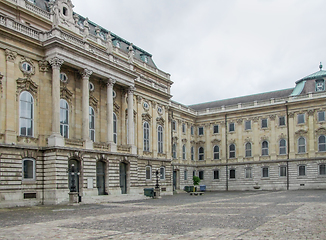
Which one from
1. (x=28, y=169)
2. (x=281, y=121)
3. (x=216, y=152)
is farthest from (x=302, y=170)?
(x=28, y=169)

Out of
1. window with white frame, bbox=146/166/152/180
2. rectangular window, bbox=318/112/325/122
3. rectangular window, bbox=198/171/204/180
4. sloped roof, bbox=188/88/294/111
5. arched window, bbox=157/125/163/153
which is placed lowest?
rectangular window, bbox=198/171/204/180

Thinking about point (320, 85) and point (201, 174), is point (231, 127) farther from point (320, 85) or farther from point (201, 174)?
point (320, 85)

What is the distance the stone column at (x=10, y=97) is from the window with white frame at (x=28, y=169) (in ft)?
6.95

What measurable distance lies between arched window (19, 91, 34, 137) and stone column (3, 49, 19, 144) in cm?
89

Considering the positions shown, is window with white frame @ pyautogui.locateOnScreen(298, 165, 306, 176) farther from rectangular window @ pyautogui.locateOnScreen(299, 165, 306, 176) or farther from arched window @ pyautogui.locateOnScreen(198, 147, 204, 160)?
arched window @ pyautogui.locateOnScreen(198, 147, 204, 160)

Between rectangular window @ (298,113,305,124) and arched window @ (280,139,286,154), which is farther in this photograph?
arched window @ (280,139,286,154)

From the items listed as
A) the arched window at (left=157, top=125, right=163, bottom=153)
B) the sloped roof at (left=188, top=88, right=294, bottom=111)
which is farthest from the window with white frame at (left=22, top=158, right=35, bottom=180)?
the sloped roof at (left=188, top=88, right=294, bottom=111)

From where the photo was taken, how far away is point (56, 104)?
105 feet

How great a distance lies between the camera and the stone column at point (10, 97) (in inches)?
1150

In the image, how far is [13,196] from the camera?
94.0 feet

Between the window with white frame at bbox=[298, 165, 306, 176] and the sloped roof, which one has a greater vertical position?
the sloped roof

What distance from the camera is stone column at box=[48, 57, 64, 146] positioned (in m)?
31.3

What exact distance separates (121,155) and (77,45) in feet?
39.4

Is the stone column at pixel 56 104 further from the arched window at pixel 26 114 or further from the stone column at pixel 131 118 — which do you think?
the stone column at pixel 131 118
